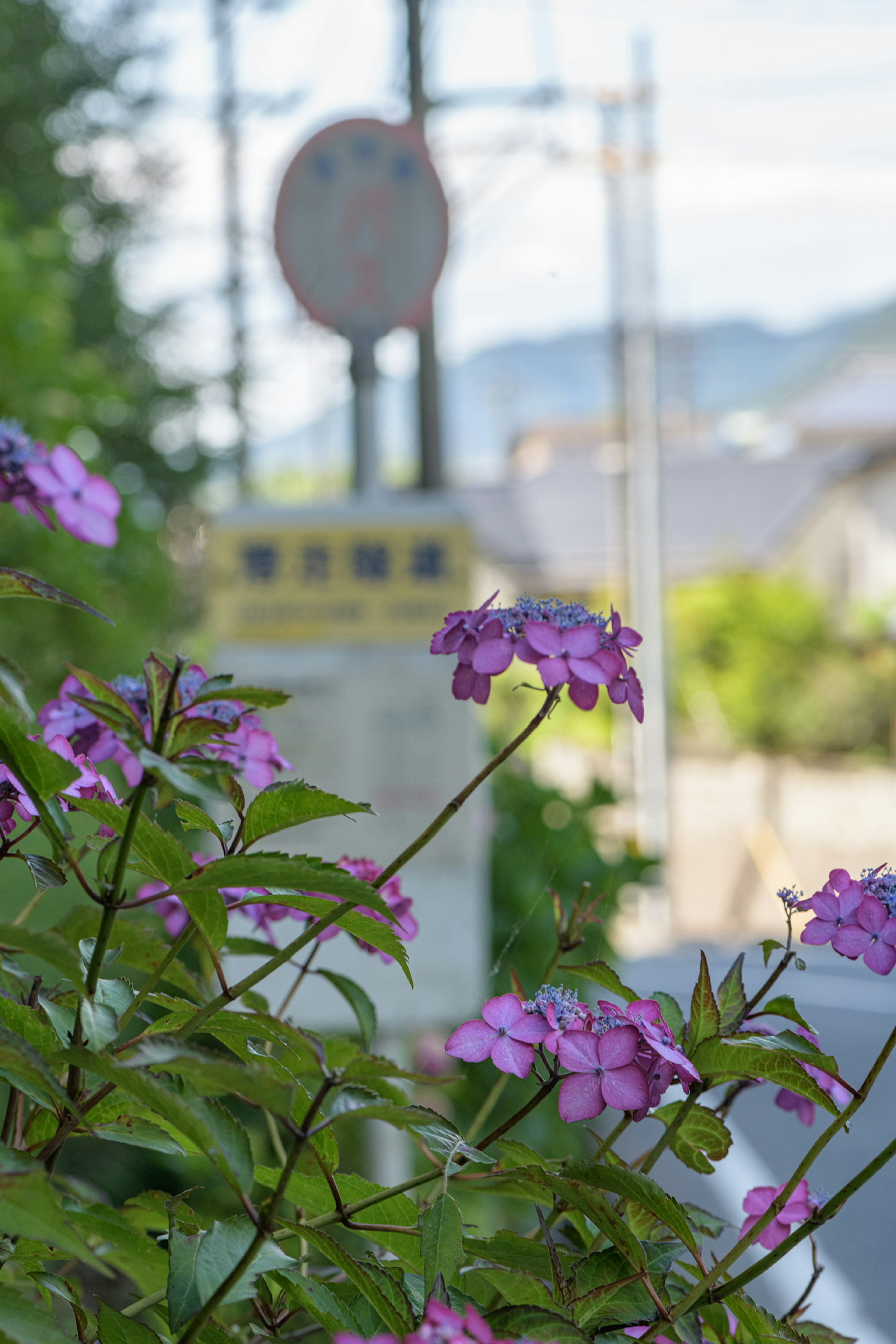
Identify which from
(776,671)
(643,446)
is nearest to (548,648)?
(643,446)

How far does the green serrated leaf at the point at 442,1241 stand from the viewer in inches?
11.6

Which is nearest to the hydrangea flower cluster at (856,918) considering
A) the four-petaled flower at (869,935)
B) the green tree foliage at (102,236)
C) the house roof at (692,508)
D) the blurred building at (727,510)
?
the four-petaled flower at (869,935)

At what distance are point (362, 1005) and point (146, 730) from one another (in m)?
0.17

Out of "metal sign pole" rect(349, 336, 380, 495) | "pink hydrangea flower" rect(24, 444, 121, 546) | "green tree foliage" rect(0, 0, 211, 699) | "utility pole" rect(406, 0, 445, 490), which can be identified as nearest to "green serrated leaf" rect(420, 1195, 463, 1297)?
"pink hydrangea flower" rect(24, 444, 121, 546)

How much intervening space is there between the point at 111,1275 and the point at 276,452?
10.3 metres

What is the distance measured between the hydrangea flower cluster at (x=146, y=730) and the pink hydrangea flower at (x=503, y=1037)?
10cm

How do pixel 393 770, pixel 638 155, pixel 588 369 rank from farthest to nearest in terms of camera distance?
pixel 588 369
pixel 638 155
pixel 393 770

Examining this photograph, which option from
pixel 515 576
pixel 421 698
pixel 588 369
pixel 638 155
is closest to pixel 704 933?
pixel 515 576

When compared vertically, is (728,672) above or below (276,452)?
below

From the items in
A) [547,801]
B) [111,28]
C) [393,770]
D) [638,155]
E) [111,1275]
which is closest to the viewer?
[111,1275]

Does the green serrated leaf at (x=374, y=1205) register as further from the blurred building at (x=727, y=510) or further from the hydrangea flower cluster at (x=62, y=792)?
the blurred building at (x=727, y=510)

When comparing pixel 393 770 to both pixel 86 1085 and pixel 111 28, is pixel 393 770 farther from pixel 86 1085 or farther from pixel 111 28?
pixel 111 28

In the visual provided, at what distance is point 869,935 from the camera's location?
0.35 metres

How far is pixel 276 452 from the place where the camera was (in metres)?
10.3
